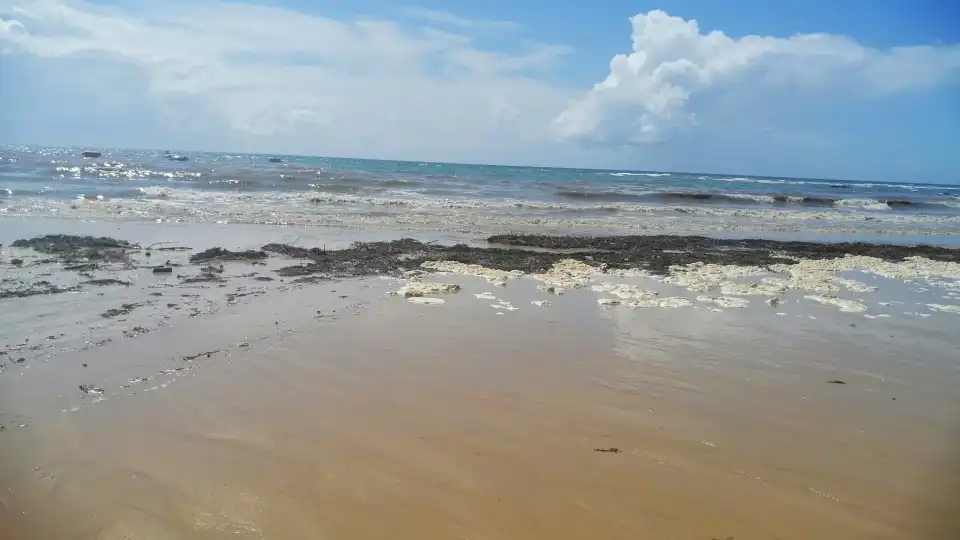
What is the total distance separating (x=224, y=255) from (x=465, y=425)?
759 cm

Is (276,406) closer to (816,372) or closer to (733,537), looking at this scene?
(733,537)

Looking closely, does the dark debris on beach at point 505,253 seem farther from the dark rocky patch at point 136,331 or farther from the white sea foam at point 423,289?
the dark rocky patch at point 136,331

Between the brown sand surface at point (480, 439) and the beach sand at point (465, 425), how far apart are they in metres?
0.02

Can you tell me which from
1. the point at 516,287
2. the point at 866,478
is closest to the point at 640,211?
the point at 516,287

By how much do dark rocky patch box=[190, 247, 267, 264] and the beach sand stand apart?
253cm

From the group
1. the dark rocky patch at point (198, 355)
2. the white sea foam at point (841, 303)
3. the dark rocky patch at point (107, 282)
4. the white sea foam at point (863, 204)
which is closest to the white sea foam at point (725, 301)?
the white sea foam at point (841, 303)

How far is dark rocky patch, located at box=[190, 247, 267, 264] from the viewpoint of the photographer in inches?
383

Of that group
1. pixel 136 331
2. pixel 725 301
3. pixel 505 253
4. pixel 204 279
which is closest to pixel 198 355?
pixel 136 331

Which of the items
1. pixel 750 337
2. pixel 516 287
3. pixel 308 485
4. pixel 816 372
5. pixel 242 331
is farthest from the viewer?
pixel 516 287

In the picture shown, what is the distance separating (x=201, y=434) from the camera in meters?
3.90

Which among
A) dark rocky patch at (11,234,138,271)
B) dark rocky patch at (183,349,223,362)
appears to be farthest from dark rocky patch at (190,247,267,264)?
dark rocky patch at (183,349,223,362)

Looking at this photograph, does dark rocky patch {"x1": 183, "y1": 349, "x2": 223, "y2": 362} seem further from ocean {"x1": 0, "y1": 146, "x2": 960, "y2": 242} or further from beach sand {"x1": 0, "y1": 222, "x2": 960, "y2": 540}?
ocean {"x1": 0, "y1": 146, "x2": 960, "y2": 242}

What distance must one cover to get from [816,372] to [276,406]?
17.2ft

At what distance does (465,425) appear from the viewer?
165 inches
